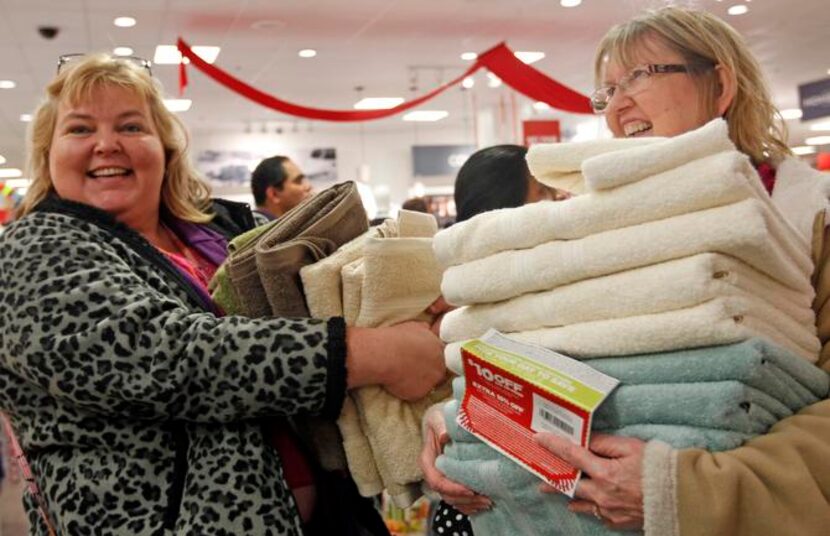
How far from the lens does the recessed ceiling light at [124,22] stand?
8.58 m

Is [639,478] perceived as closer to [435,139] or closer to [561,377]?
[561,377]

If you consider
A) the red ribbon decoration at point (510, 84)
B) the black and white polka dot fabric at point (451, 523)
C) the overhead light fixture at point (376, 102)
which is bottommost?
the black and white polka dot fabric at point (451, 523)

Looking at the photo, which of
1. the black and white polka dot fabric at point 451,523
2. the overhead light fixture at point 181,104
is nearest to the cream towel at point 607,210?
the black and white polka dot fabric at point 451,523

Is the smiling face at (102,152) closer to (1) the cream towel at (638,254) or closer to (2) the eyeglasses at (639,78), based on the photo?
(1) the cream towel at (638,254)

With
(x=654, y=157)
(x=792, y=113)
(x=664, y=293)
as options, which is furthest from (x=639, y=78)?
(x=792, y=113)

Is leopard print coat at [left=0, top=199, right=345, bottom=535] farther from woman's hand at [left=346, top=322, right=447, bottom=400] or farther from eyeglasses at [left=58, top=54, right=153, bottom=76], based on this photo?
eyeglasses at [left=58, top=54, right=153, bottom=76]

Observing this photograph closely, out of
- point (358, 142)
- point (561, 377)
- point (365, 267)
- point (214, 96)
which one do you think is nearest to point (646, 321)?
point (561, 377)

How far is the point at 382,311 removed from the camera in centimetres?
140

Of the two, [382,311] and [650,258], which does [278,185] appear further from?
[650,258]

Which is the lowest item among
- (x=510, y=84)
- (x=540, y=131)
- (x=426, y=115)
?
(x=540, y=131)

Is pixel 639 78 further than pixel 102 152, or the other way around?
pixel 102 152

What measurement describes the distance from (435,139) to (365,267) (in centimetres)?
1751

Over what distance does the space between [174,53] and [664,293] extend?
32.5 ft

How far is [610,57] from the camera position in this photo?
143 centimetres
